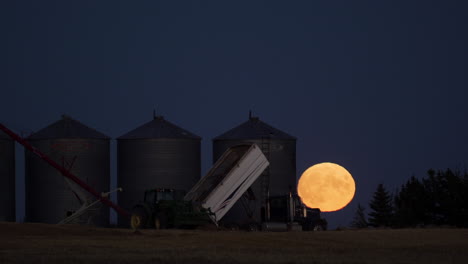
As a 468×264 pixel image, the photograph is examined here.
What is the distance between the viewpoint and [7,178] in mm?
44531

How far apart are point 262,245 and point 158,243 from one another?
341 cm

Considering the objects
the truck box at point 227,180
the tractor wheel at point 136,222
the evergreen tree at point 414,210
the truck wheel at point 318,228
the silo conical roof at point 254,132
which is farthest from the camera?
the evergreen tree at point 414,210

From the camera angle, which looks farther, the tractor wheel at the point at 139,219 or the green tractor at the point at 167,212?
the tractor wheel at the point at 139,219

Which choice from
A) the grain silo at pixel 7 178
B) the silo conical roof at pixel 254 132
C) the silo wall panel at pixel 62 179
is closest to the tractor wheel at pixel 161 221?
the silo wall panel at pixel 62 179

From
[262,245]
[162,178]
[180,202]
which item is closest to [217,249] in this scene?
[262,245]

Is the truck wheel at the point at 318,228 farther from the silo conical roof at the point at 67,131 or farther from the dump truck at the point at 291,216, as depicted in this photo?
the silo conical roof at the point at 67,131

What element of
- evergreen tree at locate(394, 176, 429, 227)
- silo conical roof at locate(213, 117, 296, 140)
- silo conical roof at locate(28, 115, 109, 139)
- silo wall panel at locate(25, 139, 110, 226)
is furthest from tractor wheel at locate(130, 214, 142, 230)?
evergreen tree at locate(394, 176, 429, 227)

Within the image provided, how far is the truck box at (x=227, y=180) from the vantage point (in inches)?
1486

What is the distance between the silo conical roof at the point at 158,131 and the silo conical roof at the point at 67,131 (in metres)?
1.68

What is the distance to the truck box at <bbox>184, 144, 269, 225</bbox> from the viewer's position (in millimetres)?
37750

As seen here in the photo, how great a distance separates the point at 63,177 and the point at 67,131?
9.20ft

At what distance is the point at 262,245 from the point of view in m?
27.2

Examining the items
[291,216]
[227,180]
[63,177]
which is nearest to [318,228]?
[291,216]

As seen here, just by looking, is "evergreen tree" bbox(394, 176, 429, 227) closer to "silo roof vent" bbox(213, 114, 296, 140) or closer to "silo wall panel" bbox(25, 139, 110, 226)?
"silo roof vent" bbox(213, 114, 296, 140)
